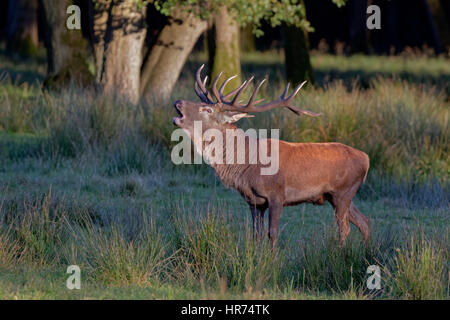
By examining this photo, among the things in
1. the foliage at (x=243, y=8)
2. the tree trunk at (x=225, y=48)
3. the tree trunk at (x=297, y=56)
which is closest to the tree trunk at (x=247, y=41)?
the tree trunk at (x=297, y=56)

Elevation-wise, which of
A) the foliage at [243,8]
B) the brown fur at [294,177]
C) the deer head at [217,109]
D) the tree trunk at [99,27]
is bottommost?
the brown fur at [294,177]

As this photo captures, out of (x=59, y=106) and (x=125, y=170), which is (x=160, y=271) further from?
(x=59, y=106)

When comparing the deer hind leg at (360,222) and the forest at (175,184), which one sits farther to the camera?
the deer hind leg at (360,222)

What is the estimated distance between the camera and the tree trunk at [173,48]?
49.9ft

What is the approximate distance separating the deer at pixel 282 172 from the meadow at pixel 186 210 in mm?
263

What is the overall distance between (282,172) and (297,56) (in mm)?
10496

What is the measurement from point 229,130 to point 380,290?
6.56 ft

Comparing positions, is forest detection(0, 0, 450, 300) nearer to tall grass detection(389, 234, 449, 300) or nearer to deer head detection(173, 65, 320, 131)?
tall grass detection(389, 234, 449, 300)

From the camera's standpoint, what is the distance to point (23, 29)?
27.3 m

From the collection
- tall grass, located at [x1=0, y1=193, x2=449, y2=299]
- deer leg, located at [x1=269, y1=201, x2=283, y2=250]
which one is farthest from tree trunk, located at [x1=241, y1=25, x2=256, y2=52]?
deer leg, located at [x1=269, y1=201, x2=283, y2=250]

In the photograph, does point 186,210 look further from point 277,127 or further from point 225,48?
point 225,48

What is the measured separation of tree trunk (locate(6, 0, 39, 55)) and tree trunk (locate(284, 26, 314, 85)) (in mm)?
11741

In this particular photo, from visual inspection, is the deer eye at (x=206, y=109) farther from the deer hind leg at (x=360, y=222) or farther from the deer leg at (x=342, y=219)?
the deer hind leg at (x=360, y=222)
